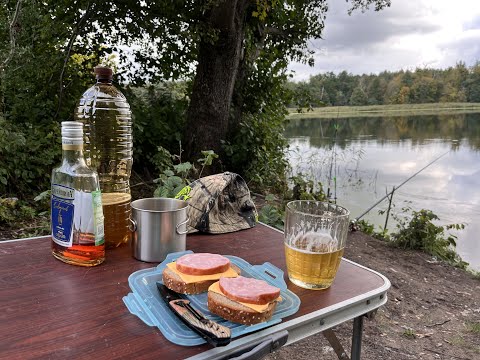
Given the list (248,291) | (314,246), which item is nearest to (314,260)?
(314,246)

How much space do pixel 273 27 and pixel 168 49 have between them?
159 centimetres

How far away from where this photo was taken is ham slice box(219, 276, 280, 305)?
0.70m

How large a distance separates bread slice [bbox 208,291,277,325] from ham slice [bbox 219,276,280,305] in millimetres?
12

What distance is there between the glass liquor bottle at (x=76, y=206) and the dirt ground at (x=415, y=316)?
147 cm

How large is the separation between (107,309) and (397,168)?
340 inches

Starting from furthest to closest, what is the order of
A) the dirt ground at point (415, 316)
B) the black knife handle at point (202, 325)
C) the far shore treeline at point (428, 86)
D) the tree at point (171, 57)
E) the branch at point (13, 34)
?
the far shore treeline at point (428, 86)
the tree at point (171, 57)
the branch at point (13, 34)
the dirt ground at point (415, 316)
the black knife handle at point (202, 325)

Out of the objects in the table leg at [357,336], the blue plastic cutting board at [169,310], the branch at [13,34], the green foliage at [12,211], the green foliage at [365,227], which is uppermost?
the branch at [13,34]

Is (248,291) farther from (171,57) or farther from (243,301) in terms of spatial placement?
(171,57)

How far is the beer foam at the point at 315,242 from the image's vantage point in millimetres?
848

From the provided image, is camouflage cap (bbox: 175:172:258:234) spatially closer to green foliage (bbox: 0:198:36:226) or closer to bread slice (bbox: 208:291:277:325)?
bread slice (bbox: 208:291:277:325)

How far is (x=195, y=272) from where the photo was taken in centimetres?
80

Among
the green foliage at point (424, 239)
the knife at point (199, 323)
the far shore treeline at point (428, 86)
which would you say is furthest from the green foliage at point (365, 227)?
the far shore treeline at point (428, 86)

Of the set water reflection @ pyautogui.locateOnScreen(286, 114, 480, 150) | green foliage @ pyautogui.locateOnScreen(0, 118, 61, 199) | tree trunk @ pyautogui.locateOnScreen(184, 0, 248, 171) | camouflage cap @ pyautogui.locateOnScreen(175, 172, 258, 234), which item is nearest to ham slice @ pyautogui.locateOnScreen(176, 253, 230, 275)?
camouflage cap @ pyautogui.locateOnScreen(175, 172, 258, 234)

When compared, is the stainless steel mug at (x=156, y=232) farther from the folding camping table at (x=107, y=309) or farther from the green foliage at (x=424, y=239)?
the green foliage at (x=424, y=239)
